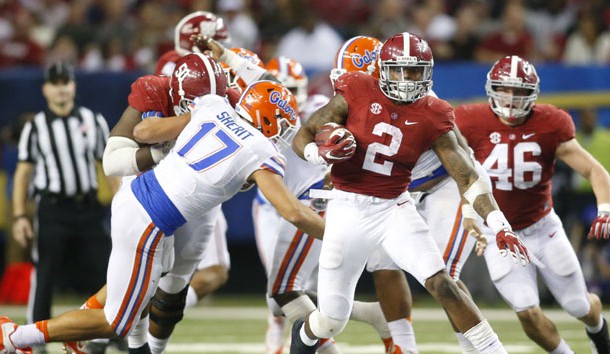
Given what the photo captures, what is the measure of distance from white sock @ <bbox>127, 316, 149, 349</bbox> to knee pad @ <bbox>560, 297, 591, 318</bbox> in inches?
84.1

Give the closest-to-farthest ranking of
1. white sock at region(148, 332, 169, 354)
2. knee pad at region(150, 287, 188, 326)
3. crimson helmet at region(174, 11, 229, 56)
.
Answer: knee pad at region(150, 287, 188, 326), white sock at region(148, 332, 169, 354), crimson helmet at region(174, 11, 229, 56)

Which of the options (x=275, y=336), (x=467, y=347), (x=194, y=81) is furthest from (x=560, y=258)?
(x=194, y=81)

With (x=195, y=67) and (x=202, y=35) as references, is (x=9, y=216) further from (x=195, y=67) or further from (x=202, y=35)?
(x=195, y=67)

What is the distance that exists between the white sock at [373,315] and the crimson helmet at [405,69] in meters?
1.35

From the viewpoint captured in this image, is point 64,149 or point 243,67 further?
point 64,149

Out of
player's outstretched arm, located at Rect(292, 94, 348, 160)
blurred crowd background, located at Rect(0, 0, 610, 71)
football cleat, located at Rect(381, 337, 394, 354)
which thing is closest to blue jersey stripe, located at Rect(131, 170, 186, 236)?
player's outstretched arm, located at Rect(292, 94, 348, 160)

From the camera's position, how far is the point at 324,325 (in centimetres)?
520

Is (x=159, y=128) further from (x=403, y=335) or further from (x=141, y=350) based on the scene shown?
(x=403, y=335)

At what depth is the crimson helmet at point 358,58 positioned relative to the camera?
6148mm

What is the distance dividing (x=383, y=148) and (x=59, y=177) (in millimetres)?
2731

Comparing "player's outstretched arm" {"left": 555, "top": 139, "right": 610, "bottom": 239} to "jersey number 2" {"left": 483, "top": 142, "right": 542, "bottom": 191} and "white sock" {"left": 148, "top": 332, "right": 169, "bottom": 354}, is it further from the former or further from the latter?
"white sock" {"left": 148, "top": 332, "right": 169, "bottom": 354}

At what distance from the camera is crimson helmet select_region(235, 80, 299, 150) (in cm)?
525

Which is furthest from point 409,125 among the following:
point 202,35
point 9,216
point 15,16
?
point 15,16

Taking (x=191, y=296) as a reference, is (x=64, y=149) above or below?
above
